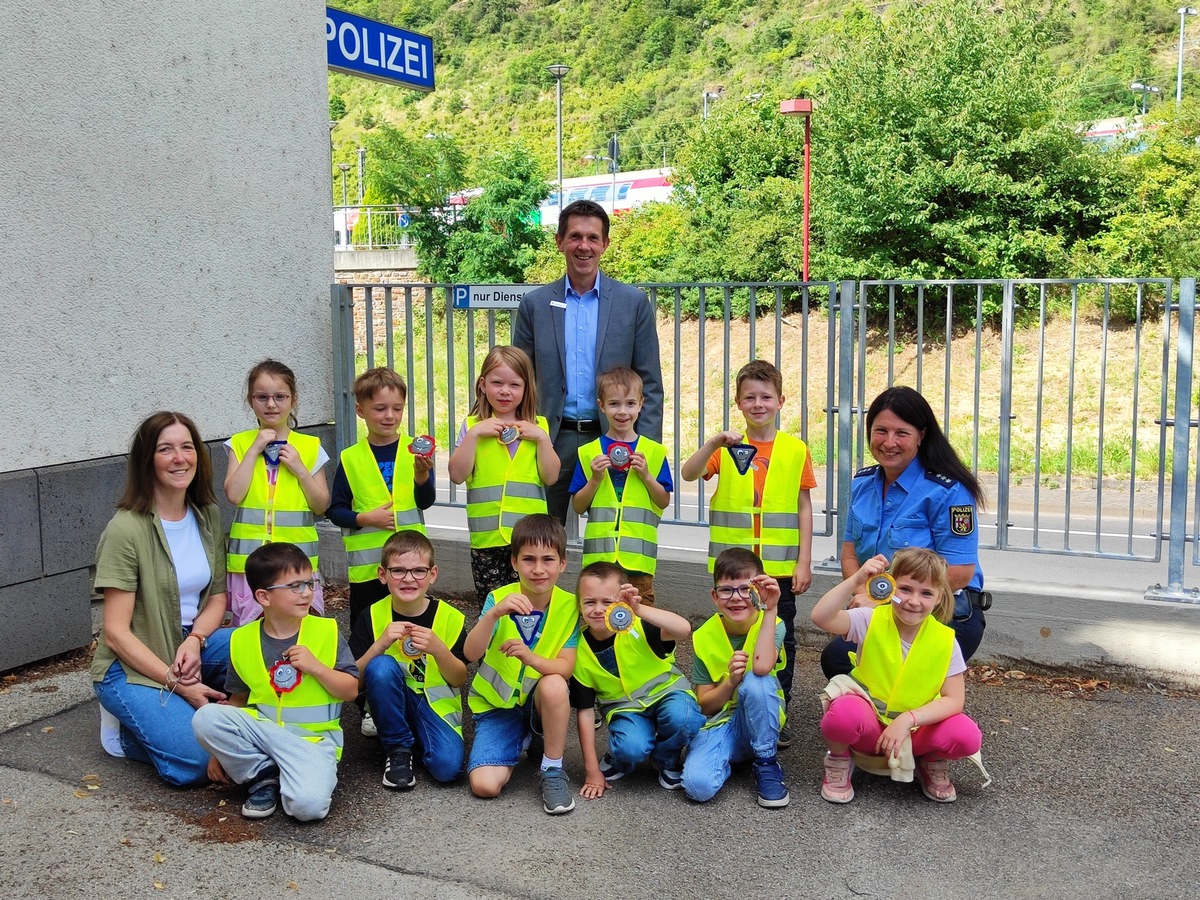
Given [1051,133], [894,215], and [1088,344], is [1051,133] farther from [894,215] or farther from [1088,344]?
[1088,344]

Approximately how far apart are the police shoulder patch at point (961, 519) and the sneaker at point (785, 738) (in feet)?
3.35

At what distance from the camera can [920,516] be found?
452cm

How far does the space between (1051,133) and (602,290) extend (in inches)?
709

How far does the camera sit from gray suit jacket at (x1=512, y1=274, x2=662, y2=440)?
524 cm

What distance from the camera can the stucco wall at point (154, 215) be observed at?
558 cm

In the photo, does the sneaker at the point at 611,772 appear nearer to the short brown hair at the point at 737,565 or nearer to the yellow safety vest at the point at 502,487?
the short brown hair at the point at 737,565

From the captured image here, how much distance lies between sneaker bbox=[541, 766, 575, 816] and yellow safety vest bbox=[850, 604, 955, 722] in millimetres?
1096

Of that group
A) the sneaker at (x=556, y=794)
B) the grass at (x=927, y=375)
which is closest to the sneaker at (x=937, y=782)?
the sneaker at (x=556, y=794)

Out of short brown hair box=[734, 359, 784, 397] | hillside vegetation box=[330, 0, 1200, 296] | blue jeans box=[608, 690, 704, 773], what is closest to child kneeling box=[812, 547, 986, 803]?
blue jeans box=[608, 690, 704, 773]

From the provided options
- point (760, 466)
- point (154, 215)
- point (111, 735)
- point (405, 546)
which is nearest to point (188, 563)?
point (111, 735)

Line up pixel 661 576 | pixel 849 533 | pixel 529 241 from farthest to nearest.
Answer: pixel 529 241, pixel 661 576, pixel 849 533

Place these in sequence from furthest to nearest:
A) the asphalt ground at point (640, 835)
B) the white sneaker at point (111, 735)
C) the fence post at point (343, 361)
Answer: the fence post at point (343, 361), the white sneaker at point (111, 735), the asphalt ground at point (640, 835)

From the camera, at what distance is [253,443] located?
16.3 ft

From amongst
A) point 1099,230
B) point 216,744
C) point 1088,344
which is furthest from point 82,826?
point 1099,230
